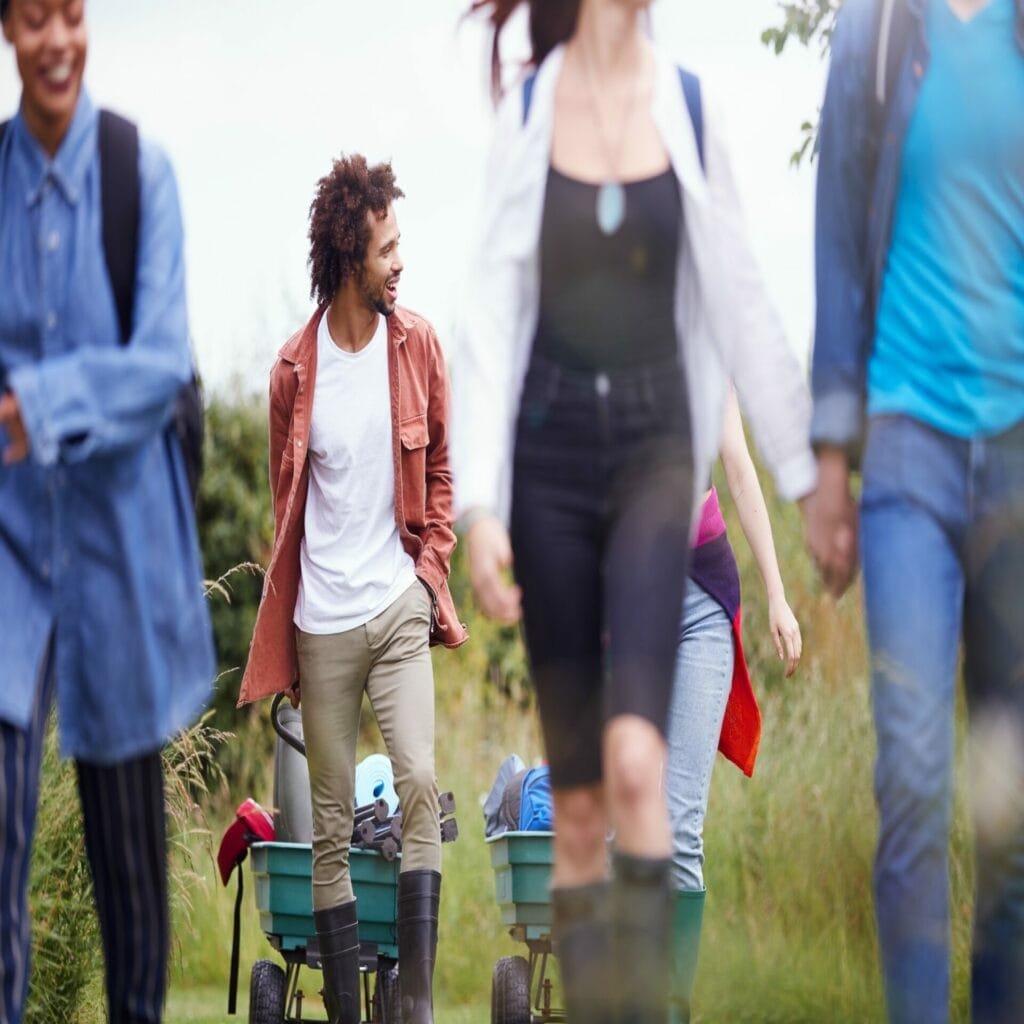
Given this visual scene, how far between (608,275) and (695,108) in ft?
1.31

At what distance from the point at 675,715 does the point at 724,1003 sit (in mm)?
2476

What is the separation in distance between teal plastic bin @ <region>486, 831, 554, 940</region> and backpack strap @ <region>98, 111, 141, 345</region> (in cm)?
321

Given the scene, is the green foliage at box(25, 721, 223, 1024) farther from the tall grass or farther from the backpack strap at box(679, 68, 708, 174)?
the backpack strap at box(679, 68, 708, 174)

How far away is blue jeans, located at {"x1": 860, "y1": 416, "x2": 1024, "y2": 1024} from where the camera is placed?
3424 millimetres

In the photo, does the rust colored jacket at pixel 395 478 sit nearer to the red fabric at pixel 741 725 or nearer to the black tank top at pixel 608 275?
the red fabric at pixel 741 725

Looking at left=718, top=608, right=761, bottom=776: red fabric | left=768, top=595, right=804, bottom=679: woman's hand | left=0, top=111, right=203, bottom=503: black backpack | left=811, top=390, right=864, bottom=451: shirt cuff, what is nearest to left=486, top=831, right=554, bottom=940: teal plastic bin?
left=718, top=608, right=761, bottom=776: red fabric

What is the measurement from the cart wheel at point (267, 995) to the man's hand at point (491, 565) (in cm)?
379

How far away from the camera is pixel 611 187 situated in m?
3.67

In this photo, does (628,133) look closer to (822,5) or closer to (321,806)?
(822,5)

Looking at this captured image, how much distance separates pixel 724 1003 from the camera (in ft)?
24.7

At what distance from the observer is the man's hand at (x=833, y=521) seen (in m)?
3.70

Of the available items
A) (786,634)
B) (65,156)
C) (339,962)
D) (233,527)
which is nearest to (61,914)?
(339,962)

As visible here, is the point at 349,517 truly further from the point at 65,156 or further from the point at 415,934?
the point at 65,156

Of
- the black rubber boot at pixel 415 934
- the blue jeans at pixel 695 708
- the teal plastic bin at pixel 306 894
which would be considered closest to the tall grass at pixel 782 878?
the teal plastic bin at pixel 306 894
